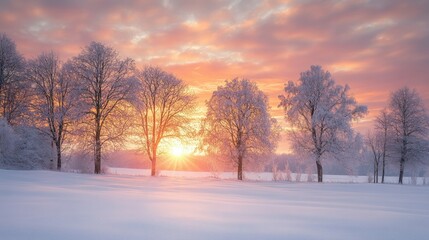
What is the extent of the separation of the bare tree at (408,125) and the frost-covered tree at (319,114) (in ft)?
25.6

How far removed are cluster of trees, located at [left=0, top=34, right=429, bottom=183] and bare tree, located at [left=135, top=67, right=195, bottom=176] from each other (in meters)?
0.10

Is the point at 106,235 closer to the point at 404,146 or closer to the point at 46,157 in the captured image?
the point at 46,157

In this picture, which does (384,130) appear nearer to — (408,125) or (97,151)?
(408,125)

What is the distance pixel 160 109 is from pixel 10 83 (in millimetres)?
14145

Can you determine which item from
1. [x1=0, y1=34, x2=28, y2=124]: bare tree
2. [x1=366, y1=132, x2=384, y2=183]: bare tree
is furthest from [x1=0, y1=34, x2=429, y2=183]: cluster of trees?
[x1=366, y1=132, x2=384, y2=183]: bare tree

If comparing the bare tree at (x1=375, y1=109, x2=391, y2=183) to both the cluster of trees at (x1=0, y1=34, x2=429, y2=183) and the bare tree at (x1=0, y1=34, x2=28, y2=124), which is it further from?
the bare tree at (x1=0, y1=34, x2=28, y2=124)

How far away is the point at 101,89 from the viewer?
27094 millimetres

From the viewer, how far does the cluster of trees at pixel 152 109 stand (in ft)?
88.3

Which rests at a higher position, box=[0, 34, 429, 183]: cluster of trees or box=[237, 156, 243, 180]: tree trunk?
box=[0, 34, 429, 183]: cluster of trees

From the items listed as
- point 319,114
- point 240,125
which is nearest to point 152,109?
point 240,125

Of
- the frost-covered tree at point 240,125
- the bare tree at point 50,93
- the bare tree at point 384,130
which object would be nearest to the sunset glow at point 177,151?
the frost-covered tree at point 240,125

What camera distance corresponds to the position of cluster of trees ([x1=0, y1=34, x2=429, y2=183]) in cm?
2692

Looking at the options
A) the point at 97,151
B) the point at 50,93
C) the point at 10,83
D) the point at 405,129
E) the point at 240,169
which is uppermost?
the point at 10,83

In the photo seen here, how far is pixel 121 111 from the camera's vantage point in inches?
1074
